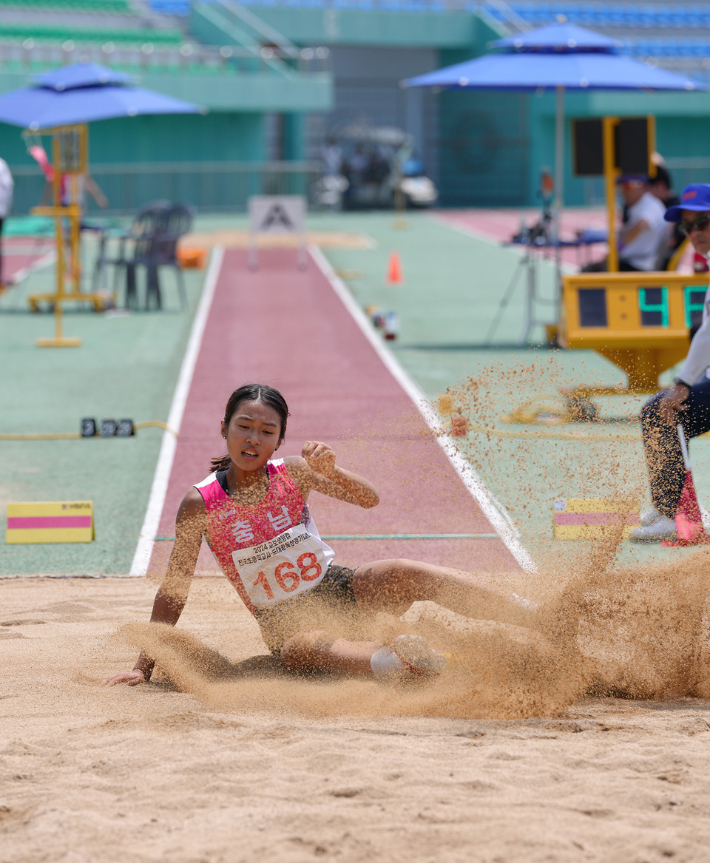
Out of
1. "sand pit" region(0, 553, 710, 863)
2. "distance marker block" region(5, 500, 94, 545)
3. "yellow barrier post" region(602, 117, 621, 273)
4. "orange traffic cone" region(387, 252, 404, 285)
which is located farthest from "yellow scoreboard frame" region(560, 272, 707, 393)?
"orange traffic cone" region(387, 252, 404, 285)

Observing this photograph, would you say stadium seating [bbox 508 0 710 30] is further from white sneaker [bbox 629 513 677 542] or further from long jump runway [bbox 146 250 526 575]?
white sneaker [bbox 629 513 677 542]

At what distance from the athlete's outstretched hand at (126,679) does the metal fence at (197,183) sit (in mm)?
30194

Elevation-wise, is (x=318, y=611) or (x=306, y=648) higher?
(x=318, y=611)

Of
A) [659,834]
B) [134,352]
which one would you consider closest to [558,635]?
[659,834]

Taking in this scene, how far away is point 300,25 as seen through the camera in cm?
4156

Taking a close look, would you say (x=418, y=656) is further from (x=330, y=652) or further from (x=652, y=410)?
(x=652, y=410)

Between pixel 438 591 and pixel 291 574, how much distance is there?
523 mm

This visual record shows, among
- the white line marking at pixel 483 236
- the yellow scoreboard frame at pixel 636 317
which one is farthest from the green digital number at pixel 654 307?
the white line marking at pixel 483 236

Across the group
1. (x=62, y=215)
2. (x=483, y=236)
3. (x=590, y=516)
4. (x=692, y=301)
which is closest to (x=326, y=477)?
(x=590, y=516)

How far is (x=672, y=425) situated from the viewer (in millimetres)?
5957

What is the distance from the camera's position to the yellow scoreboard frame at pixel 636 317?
9.68 m

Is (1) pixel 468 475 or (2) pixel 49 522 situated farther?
(1) pixel 468 475

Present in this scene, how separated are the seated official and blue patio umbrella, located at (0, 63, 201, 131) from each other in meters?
5.67

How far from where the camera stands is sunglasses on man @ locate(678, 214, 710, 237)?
617 centimetres
